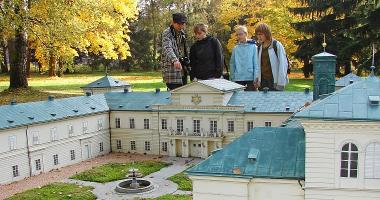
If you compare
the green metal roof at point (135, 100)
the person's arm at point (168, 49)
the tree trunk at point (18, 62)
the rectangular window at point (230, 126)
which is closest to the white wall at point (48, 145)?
the green metal roof at point (135, 100)

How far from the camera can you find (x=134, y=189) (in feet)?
89.4

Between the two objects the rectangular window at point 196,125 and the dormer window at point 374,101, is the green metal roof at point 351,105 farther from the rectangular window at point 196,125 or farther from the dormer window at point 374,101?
the rectangular window at point 196,125

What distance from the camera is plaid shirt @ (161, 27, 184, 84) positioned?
17.8 meters

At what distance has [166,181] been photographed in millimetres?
29516

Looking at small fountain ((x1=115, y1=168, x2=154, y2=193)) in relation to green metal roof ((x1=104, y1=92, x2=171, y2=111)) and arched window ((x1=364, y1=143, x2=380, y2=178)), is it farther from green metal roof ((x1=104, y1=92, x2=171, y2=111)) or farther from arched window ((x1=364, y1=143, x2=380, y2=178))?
arched window ((x1=364, y1=143, x2=380, y2=178))

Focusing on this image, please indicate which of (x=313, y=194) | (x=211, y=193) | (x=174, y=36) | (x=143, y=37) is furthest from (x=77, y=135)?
(x=143, y=37)

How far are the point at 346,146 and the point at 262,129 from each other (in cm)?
313

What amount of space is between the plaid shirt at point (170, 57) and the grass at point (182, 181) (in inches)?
430

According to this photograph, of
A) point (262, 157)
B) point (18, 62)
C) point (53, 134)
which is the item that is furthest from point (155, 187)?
point (18, 62)

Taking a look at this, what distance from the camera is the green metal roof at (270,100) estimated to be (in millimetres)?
33562

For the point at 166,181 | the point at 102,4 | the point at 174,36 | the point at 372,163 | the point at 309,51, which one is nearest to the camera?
the point at 372,163

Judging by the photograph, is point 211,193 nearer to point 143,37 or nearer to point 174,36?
point 174,36

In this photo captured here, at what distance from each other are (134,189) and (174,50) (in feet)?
39.2

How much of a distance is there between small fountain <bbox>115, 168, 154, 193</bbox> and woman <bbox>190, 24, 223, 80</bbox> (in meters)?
9.85
